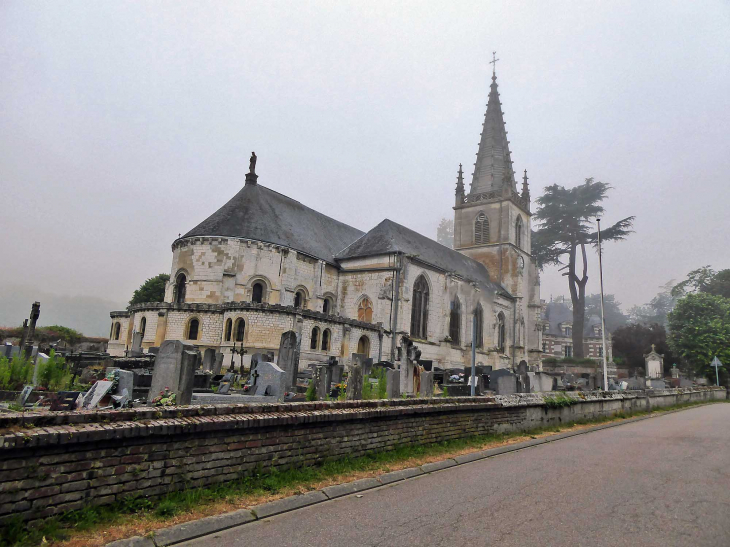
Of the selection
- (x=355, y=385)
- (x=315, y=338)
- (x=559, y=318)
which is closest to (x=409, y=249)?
(x=315, y=338)

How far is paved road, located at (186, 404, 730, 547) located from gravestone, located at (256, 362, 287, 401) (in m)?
3.59

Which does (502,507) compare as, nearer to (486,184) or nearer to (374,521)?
(374,521)

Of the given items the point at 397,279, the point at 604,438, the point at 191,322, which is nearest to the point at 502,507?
the point at 604,438

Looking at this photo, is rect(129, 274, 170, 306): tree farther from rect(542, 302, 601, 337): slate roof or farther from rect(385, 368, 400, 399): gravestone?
rect(542, 302, 601, 337): slate roof

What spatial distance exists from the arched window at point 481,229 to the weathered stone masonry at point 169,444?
43242 millimetres

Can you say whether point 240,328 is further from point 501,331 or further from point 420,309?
point 501,331

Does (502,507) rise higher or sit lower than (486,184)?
lower

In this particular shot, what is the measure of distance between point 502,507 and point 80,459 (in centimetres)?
403

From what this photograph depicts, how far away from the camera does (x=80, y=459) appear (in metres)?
3.83

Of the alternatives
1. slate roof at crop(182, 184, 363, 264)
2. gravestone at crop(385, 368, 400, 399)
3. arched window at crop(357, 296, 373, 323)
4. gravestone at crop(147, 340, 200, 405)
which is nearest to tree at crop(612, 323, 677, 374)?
arched window at crop(357, 296, 373, 323)

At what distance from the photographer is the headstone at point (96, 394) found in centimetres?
723

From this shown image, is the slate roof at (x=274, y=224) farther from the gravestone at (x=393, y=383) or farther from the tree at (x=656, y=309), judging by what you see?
the tree at (x=656, y=309)

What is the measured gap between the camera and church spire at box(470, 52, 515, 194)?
162 feet

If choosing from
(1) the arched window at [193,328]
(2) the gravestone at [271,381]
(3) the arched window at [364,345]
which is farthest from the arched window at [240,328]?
(2) the gravestone at [271,381]
